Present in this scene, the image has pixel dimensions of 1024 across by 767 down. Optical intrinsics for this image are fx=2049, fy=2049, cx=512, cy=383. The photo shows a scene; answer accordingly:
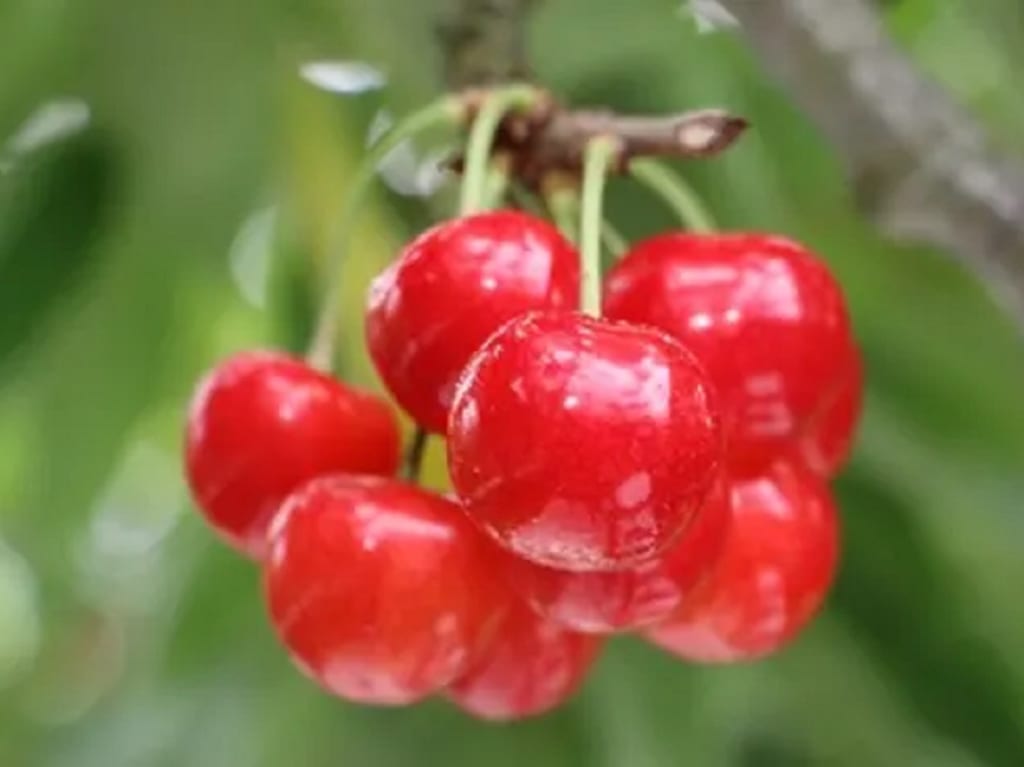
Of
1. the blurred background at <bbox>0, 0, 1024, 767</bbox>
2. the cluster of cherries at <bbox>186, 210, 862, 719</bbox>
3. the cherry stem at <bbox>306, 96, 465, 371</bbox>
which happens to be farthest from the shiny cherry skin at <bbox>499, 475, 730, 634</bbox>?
the blurred background at <bbox>0, 0, 1024, 767</bbox>

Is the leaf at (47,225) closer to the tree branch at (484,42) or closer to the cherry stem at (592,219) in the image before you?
the tree branch at (484,42)

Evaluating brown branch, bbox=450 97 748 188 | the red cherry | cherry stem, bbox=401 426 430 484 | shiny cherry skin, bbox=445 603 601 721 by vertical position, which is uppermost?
brown branch, bbox=450 97 748 188

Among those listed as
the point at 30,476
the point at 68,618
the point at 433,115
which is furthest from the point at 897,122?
the point at 68,618

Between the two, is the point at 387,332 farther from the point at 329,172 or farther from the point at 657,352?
the point at 329,172

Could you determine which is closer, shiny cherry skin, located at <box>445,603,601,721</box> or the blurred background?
shiny cherry skin, located at <box>445,603,601,721</box>

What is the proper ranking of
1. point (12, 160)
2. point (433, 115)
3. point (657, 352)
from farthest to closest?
point (12, 160)
point (433, 115)
point (657, 352)

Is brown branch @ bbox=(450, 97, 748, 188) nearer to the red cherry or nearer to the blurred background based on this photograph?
the red cherry

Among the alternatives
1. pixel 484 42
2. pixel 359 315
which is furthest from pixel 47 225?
pixel 484 42

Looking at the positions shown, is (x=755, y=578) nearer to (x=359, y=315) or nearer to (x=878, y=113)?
(x=878, y=113)
